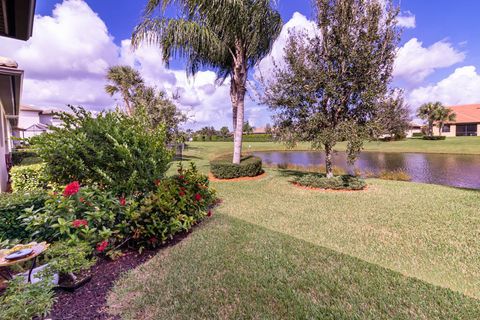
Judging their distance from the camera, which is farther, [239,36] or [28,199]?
[239,36]

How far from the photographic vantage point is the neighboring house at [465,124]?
131 feet

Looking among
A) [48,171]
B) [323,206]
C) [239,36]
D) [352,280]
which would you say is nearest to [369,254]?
[352,280]

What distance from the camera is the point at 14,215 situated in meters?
3.92

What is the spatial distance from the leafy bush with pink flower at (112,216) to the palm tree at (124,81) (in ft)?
60.3

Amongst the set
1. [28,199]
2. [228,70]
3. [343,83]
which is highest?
[228,70]

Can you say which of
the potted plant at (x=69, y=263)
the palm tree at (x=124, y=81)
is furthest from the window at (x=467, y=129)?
the potted plant at (x=69, y=263)

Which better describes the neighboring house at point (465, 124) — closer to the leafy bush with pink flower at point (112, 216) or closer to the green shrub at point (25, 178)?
the leafy bush with pink flower at point (112, 216)

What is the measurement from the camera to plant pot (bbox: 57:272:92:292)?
2896mm

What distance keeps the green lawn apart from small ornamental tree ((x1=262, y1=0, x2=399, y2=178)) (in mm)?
3228

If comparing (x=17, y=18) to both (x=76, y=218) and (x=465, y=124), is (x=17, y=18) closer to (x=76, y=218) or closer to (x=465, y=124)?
(x=76, y=218)

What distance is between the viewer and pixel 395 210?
5.97 m

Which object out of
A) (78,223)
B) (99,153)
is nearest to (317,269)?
(78,223)

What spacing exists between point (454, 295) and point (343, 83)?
6.62m

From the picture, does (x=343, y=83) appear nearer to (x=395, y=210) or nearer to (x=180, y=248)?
(x=395, y=210)
